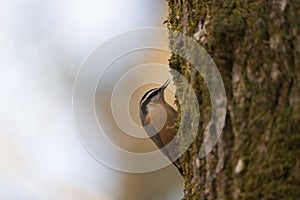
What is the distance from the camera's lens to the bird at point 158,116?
2310mm

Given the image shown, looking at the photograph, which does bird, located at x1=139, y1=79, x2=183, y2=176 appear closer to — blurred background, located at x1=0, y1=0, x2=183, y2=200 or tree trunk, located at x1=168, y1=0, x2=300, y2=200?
tree trunk, located at x1=168, y1=0, x2=300, y2=200

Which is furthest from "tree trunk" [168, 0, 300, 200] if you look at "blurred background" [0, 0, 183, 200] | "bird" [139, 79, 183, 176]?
"blurred background" [0, 0, 183, 200]

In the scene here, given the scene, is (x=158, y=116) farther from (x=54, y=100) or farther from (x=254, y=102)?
(x=54, y=100)

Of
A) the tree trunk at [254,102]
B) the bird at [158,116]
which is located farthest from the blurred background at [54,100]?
the tree trunk at [254,102]

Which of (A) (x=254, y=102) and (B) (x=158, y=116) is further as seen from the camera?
(B) (x=158, y=116)

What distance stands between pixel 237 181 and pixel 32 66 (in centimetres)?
479

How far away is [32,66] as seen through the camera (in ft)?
19.2

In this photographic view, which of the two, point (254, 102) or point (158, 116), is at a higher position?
point (158, 116)

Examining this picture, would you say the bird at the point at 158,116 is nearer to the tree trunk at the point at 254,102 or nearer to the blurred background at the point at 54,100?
the tree trunk at the point at 254,102

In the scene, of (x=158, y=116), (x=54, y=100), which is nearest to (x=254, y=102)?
(x=158, y=116)

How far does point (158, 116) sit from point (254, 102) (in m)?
1.24

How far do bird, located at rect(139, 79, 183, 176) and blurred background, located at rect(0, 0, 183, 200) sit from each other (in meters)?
2.15

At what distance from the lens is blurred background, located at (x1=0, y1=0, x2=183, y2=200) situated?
5211 millimetres

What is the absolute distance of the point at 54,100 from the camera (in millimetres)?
5836
